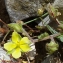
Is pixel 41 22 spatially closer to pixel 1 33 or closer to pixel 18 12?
pixel 18 12

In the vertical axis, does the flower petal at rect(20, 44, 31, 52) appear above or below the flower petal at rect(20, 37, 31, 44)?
below

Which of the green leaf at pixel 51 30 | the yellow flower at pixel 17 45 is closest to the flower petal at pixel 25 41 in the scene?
the yellow flower at pixel 17 45

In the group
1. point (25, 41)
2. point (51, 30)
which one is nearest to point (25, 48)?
point (25, 41)

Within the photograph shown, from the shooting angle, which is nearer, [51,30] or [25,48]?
[25,48]

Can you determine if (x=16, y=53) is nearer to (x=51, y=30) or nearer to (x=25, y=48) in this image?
(x=25, y=48)

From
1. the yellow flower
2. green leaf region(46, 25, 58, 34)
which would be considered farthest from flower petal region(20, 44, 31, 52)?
green leaf region(46, 25, 58, 34)

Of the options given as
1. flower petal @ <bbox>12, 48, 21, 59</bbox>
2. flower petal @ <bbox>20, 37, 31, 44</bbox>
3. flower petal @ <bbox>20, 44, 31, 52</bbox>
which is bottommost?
flower petal @ <bbox>12, 48, 21, 59</bbox>

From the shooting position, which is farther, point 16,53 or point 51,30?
point 51,30

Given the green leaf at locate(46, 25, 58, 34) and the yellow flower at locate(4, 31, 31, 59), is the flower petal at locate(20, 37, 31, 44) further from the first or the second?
the green leaf at locate(46, 25, 58, 34)

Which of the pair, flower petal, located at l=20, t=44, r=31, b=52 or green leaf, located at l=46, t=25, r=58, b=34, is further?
green leaf, located at l=46, t=25, r=58, b=34

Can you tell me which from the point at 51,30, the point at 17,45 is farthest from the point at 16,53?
the point at 51,30

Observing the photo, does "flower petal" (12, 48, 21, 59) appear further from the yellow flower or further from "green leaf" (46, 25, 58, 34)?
"green leaf" (46, 25, 58, 34)

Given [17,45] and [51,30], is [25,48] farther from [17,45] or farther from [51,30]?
[51,30]
